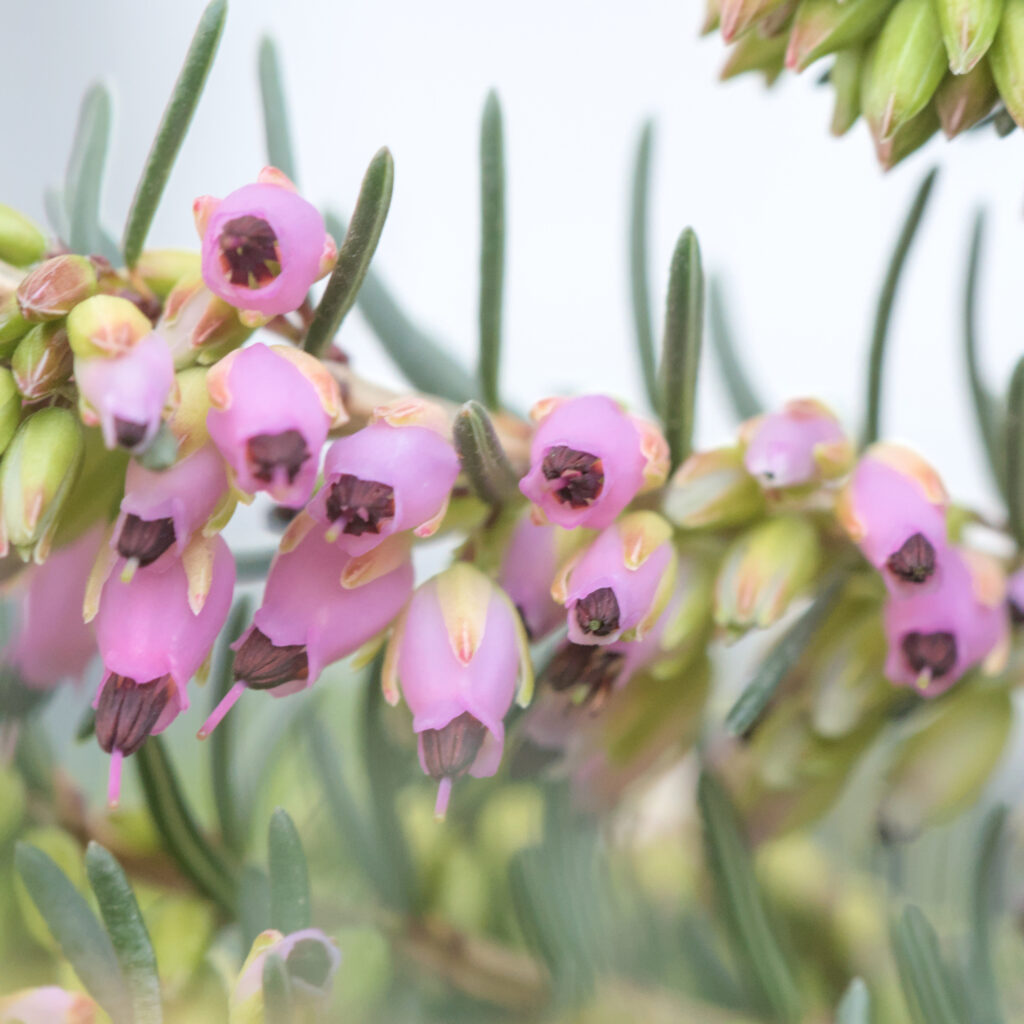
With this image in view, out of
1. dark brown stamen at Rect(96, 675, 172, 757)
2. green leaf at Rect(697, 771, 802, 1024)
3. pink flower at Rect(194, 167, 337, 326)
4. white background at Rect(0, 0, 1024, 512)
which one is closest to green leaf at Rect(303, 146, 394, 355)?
pink flower at Rect(194, 167, 337, 326)

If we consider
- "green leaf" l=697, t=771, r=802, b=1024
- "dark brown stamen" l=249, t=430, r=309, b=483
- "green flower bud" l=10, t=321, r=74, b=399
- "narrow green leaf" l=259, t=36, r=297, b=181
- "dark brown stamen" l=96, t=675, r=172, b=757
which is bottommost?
"green leaf" l=697, t=771, r=802, b=1024

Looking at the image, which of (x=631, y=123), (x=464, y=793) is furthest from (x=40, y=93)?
(x=464, y=793)

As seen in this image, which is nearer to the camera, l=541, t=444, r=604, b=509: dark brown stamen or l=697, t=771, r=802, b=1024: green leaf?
l=541, t=444, r=604, b=509: dark brown stamen

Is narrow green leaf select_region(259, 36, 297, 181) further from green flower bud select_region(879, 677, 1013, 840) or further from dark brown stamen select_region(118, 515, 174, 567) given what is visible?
green flower bud select_region(879, 677, 1013, 840)

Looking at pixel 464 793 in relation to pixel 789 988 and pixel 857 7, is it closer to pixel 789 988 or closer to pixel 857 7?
pixel 789 988

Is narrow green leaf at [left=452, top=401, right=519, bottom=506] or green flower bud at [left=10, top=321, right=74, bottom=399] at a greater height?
green flower bud at [left=10, top=321, right=74, bottom=399]

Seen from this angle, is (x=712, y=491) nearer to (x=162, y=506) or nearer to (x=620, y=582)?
(x=620, y=582)
